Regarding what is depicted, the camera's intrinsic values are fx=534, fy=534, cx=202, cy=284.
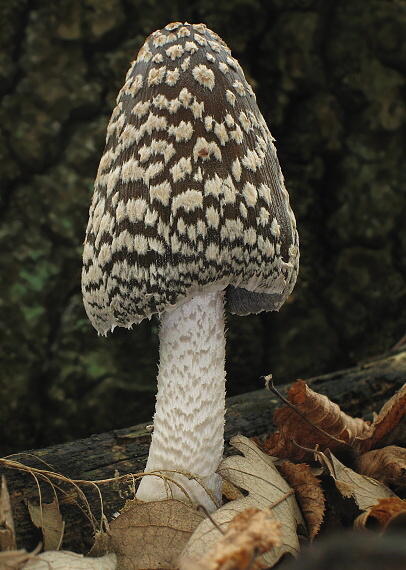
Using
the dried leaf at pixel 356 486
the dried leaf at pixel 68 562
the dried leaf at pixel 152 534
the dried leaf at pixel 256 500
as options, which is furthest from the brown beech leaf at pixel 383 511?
the dried leaf at pixel 68 562

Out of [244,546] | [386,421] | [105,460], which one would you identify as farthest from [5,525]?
[386,421]

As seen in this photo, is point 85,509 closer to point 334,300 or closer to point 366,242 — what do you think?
point 334,300

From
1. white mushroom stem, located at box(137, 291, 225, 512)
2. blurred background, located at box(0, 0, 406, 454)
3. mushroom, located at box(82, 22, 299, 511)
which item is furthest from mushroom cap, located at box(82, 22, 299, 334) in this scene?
blurred background, located at box(0, 0, 406, 454)

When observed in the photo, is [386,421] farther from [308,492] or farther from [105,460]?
[105,460]

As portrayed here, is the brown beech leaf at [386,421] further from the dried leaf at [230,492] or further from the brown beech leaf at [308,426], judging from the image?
the dried leaf at [230,492]

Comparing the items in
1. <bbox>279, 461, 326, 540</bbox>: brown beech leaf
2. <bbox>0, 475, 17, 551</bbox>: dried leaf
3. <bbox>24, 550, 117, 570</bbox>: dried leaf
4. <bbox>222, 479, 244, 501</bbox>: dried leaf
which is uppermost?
<bbox>0, 475, 17, 551</bbox>: dried leaf

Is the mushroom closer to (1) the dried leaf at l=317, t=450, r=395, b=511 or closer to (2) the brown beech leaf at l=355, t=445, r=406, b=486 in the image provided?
(1) the dried leaf at l=317, t=450, r=395, b=511

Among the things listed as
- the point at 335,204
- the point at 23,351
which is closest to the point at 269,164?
the point at 335,204

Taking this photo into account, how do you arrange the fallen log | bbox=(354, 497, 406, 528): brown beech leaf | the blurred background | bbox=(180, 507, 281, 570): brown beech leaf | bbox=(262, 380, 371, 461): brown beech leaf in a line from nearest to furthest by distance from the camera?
bbox=(180, 507, 281, 570): brown beech leaf < bbox=(354, 497, 406, 528): brown beech leaf < the fallen log < bbox=(262, 380, 371, 461): brown beech leaf < the blurred background
